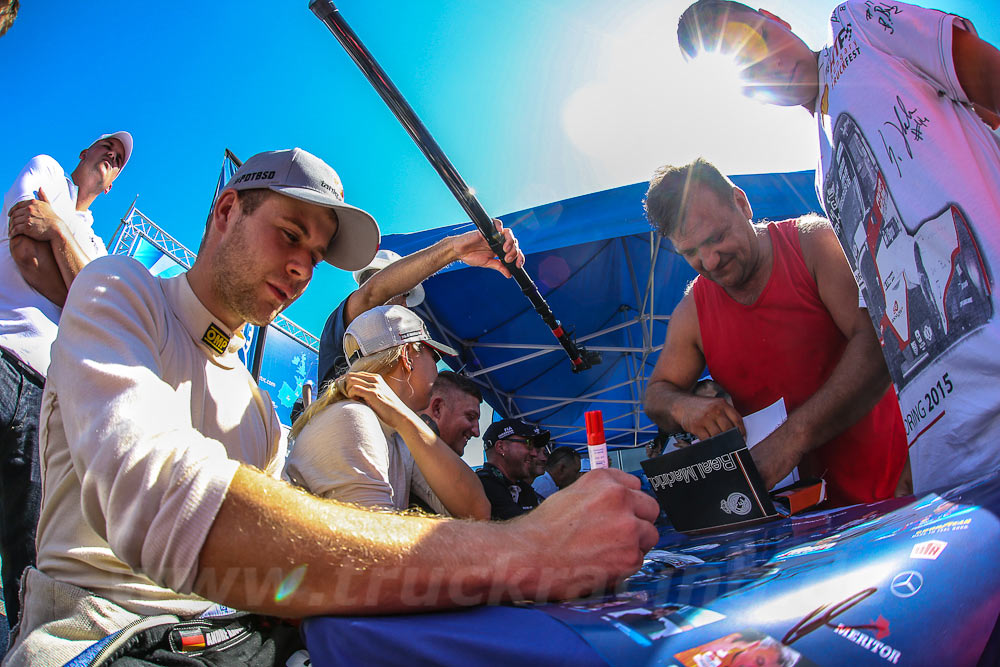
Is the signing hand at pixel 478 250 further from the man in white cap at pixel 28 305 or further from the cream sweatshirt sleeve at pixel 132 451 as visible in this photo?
the cream sweatshirt sleeve at pixel 132 451

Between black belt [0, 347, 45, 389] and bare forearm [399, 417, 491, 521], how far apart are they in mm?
1018

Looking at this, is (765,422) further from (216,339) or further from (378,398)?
(216,339)

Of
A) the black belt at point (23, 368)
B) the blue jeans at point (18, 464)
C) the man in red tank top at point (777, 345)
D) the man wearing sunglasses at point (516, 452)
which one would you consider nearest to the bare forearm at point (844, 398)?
the man in red tank top at point (777, 345)

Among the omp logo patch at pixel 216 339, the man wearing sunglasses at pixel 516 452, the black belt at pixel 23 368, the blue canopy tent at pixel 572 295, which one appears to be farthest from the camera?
the man wearing sunglasses at pixel 516 452

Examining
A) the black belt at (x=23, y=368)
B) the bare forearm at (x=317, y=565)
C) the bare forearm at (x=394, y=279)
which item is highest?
the bare forearm at (x=394, y=279)

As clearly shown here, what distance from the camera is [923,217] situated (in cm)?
92

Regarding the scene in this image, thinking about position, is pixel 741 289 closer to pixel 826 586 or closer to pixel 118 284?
pixel 826 586

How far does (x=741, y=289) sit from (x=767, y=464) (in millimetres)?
665

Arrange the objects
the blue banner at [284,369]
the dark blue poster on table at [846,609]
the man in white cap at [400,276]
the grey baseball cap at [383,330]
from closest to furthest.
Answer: the dark blue poster on table at [846,609]
the grey baseball cap at [383,330]
the man in white cap at [400,276]
the blue banner at [284,369]

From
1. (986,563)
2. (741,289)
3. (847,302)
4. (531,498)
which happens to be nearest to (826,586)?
(986,563)

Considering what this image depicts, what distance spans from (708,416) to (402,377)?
1.14 m

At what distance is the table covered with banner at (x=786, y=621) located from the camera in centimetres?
40

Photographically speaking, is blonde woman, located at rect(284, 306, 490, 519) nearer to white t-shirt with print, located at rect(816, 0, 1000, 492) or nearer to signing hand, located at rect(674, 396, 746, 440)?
signing hand, located at rect(674, 396, 746, 440)

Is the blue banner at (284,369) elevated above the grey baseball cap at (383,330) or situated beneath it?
elevated above
